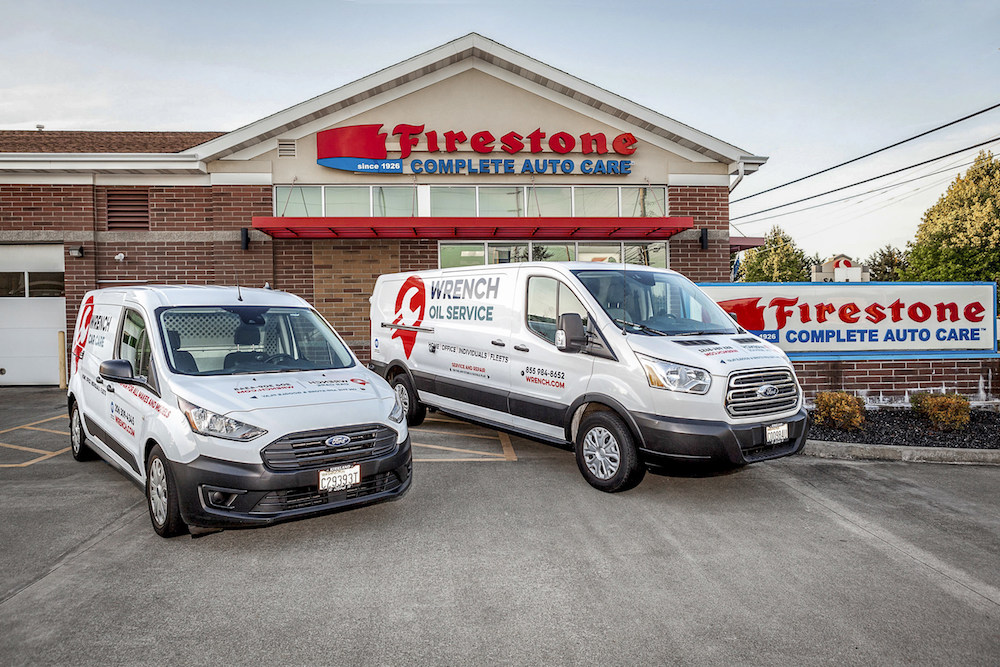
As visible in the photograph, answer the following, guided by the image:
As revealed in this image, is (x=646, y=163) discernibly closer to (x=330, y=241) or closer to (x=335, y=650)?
(x=330, y=241)

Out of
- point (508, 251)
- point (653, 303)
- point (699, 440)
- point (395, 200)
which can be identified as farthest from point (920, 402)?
point (395, 200)

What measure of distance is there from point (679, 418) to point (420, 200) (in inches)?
432

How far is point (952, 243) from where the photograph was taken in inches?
1710

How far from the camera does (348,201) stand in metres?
15.4

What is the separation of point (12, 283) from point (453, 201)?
10.2 meters

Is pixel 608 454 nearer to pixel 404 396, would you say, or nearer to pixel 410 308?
pixel 404 396

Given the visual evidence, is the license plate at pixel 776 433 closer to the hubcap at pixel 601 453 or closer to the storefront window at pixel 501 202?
the hubcap at pixel 601 453

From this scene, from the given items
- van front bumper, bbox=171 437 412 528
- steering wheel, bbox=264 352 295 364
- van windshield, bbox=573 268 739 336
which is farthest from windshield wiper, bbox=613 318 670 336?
van front bumper, bbox=171 437 412 528

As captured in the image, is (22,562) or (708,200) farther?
(708,200)

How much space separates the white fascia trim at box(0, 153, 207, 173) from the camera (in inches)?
556

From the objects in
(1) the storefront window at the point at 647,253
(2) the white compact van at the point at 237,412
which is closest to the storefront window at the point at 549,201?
(1) the storefront window at the point at 647,253

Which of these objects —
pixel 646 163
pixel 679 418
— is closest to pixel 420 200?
pixel 646 163

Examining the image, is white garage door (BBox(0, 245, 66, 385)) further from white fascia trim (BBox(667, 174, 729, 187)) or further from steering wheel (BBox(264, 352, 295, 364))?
white fascia trim (BBox(667, 174, 729, 187))

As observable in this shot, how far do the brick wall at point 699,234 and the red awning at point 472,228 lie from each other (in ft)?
1.92
